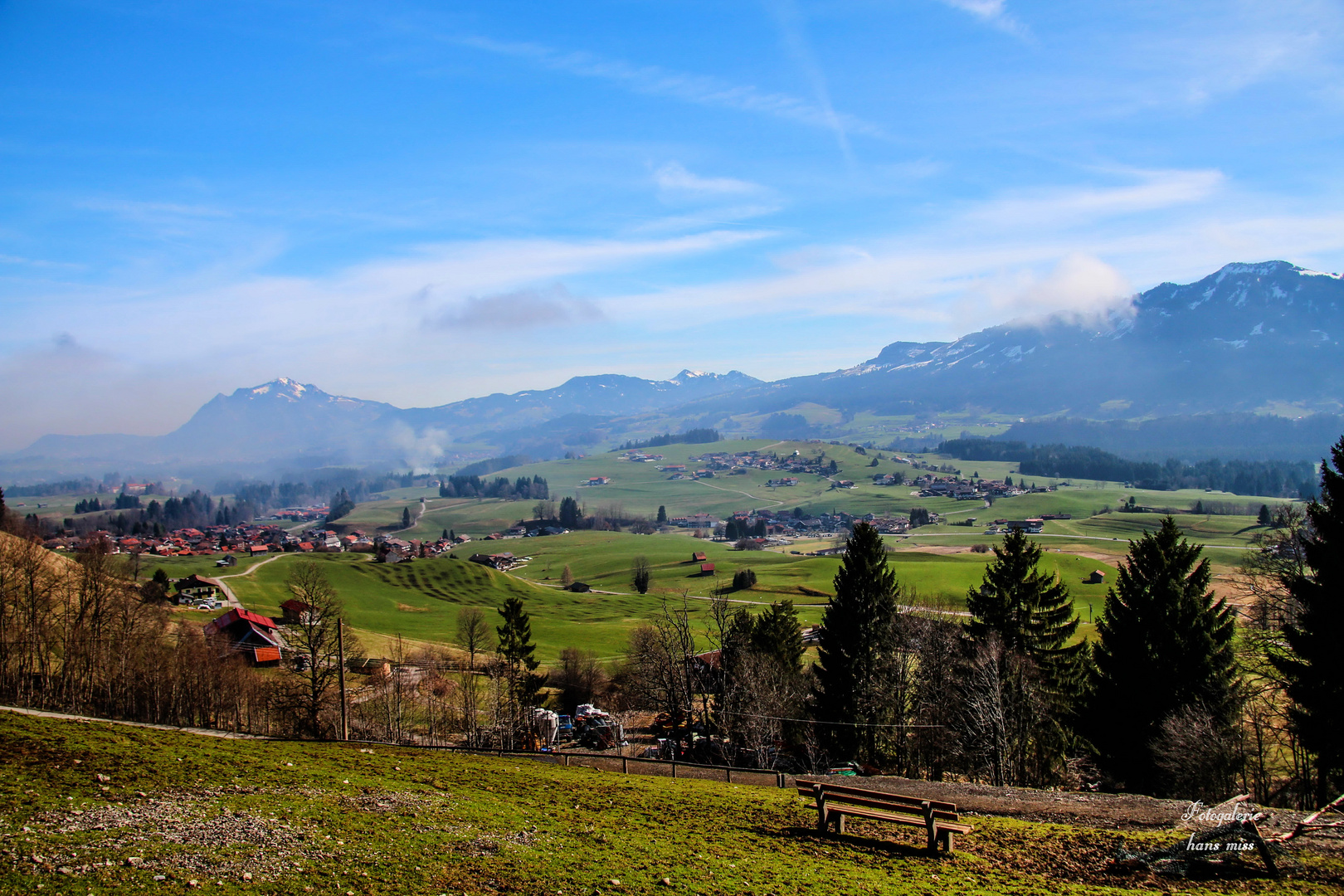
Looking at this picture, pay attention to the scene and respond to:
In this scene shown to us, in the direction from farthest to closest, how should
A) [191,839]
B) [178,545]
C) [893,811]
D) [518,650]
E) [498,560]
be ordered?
1. [498,560]
2. [178,545]
3. [518,650]
4. [893,811]
5. [191,839]

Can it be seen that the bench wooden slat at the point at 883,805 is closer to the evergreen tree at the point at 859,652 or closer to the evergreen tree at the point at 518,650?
the evergreen tree at the point at 859,652

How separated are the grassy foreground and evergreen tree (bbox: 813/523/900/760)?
1683 centimetres

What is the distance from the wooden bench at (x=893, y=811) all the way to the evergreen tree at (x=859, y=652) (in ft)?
61.5

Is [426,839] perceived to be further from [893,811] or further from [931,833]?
[893,811]

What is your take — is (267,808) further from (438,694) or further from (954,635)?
(438,694)

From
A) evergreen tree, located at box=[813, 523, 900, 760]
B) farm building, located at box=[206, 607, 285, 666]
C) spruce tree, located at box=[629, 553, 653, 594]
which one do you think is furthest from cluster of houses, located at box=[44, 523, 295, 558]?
evergreen tree, located at box=[813, 523, 900, 760]

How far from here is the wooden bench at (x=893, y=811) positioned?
1475cm

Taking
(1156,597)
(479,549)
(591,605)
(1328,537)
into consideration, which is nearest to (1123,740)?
(1156,597)

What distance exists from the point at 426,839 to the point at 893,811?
10.3 metres

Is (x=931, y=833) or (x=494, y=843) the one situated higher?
(x=494, y=843)

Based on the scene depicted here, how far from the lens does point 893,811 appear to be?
16641 mm

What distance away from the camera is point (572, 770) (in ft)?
79.4

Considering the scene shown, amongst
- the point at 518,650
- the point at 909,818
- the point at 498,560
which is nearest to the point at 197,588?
the point at 518,650

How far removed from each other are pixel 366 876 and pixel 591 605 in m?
106
